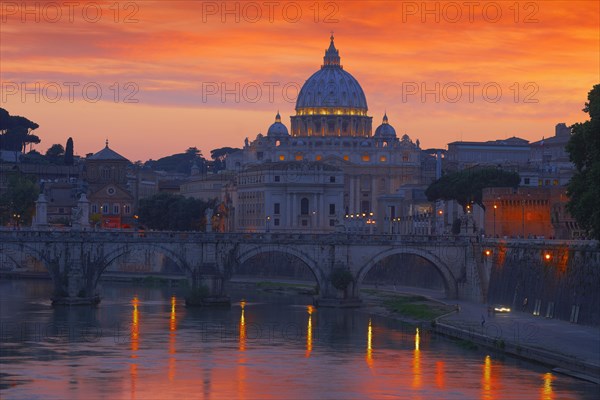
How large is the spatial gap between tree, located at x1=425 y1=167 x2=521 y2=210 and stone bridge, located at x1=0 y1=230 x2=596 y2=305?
36.2 metres

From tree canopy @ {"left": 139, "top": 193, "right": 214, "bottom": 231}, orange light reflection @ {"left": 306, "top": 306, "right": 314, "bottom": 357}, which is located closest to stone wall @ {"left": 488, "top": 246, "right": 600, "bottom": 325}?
orange light reflection @ {"left": 306, "top": 306, "right": 314, "bottom": 357}

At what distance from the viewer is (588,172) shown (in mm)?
78812

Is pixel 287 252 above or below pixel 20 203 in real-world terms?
below

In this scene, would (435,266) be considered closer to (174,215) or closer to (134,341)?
(134,341)

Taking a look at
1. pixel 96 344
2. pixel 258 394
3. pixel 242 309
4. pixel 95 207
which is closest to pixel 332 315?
pixel 242 309

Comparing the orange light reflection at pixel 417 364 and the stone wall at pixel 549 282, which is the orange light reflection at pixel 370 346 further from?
the stone wall at pixel 549 282

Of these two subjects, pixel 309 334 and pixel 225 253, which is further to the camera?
pixel 225 253

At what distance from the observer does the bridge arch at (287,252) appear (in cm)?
10875

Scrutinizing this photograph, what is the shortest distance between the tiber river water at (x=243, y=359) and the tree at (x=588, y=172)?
26.6ft

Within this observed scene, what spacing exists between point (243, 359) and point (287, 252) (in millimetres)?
34378

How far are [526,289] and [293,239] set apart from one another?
71.3ft

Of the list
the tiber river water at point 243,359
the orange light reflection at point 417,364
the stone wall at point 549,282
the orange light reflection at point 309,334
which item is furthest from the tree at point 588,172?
the orange light reflection at point 309,334

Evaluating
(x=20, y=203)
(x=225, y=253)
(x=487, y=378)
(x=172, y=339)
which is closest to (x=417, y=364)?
(x=487, y=378)

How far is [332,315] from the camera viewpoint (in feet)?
332
